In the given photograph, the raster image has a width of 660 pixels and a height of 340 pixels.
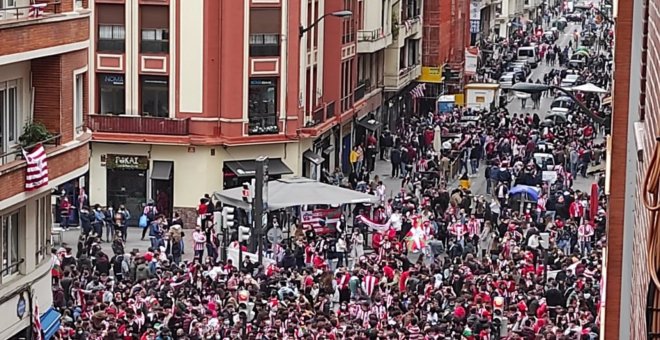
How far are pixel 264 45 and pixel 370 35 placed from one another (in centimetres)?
1384

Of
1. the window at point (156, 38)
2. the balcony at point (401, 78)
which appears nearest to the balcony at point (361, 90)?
the balcony at point (401, 78)

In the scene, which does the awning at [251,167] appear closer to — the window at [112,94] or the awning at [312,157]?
the awning at [312,157]

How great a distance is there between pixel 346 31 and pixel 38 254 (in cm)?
3121

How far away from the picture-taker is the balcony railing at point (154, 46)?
145 feet

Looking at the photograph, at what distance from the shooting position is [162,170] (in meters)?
44.9

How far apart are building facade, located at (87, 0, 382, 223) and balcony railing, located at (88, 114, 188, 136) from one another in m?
0.03

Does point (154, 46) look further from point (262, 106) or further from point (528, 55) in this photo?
point (528, 55)

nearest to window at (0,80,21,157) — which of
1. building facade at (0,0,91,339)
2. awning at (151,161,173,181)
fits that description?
building facade at (0,0,91,339)

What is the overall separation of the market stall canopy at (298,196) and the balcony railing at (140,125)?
20.2 ft

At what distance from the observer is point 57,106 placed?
23141 mm

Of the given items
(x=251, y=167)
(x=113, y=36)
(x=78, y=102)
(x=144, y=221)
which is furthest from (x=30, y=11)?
(x=251, y=167)

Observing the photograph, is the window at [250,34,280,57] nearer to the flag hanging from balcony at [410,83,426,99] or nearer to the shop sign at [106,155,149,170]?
the shop sign at [106,155,149,170]

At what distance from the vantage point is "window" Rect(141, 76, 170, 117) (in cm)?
4466

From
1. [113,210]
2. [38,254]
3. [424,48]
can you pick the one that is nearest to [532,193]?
[113,210]
